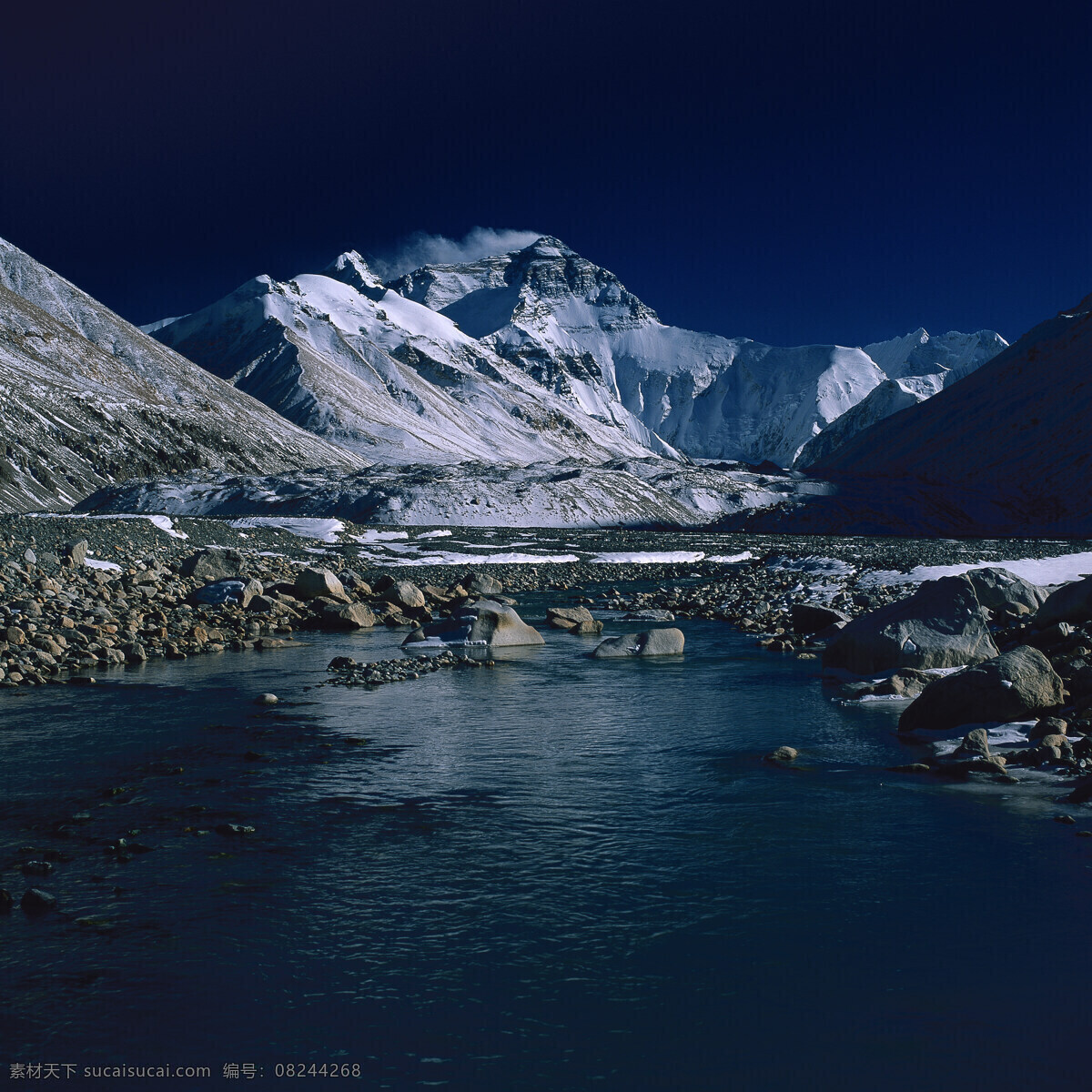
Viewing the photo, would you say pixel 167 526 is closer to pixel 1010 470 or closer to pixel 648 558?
pixel 648 558

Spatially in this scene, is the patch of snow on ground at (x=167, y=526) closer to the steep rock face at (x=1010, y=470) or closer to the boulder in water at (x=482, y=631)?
the boulder in water at (x=482, y=631)

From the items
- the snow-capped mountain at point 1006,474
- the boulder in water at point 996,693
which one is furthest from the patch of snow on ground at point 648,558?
the snow-capped mountain at point 1006,474

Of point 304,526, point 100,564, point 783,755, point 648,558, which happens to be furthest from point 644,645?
point 304,526

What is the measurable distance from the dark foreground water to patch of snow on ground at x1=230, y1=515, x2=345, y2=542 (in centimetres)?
6068

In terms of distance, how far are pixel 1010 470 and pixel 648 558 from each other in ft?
400

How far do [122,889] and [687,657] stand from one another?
20.2m

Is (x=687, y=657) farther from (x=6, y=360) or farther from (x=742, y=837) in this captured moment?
(x=6, y=360)

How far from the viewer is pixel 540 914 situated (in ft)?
34.7

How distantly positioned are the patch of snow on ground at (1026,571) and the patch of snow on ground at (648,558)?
2645 cm

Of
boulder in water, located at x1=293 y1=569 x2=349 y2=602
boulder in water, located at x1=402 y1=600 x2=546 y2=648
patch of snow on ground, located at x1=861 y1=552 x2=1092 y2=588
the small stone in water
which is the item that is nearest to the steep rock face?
patch of snow on ground, located at x1=861 y1=552 x2=1092 y2=588

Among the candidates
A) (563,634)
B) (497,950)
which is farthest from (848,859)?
(563,634)

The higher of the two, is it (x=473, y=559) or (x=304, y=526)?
(x=304, y=526)

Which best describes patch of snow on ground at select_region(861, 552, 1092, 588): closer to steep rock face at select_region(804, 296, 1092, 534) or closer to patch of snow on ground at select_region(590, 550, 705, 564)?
patch of snow on ground at select_region(590, 550, 705, 564)

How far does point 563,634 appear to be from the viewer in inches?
1371
